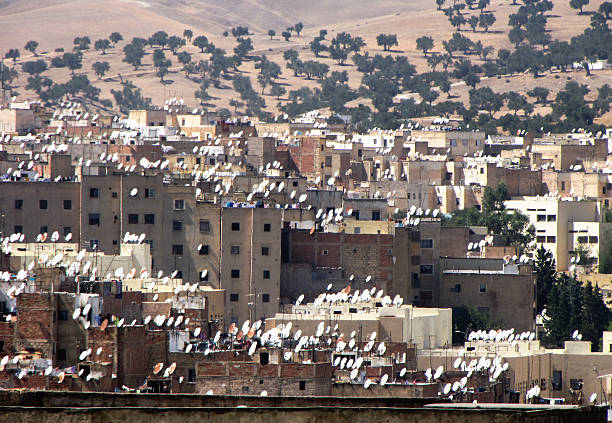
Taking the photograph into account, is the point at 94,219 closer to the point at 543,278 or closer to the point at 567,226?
the point at 543,278

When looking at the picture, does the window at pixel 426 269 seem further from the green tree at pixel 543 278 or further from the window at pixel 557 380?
Result: the window at pixel 557 380

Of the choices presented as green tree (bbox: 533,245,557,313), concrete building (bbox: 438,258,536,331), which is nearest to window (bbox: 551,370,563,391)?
concrete building (bbox: 438,258,536,331)

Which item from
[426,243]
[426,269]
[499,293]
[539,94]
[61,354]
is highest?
[539,94]

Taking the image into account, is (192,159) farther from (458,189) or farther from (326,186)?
(458,189)

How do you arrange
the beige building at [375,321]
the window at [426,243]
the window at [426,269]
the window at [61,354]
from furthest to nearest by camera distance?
1. the window at [426,243]
2. the window at [426,269]
3. the beige building at [375,321]
4. the window at [61,354]

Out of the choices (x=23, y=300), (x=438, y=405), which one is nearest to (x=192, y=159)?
(x=23, y=300)

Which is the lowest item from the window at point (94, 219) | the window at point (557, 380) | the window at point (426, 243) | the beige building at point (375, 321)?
the window at point (557, 380)

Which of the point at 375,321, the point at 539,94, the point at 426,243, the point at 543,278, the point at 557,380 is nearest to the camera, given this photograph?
the point at 375,321

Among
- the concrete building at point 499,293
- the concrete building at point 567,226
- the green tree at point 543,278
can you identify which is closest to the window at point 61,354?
the concrete building at point 499,293

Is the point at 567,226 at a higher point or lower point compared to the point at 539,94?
lower

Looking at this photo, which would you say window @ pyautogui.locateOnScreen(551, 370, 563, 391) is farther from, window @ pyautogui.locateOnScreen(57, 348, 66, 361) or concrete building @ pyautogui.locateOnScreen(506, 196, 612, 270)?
concrete building @ pyautogui.locateOnScreen(506, 196, 612, 270)

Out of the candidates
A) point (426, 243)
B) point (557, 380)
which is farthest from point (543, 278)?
point (557, 380)

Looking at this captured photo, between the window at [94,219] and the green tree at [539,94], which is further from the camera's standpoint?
the green tree at [539,94]
